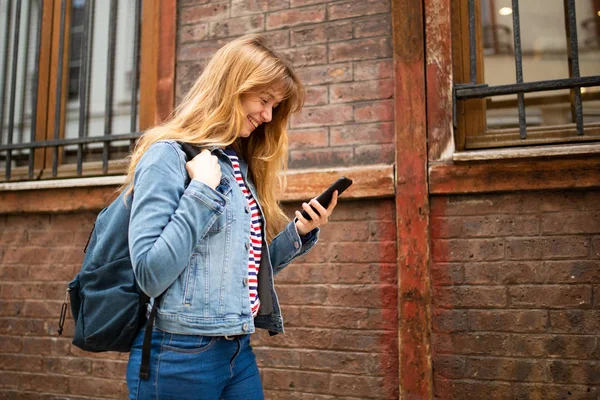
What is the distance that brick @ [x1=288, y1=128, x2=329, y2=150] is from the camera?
339cm

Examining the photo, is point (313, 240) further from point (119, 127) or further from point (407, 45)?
point (119, 127)

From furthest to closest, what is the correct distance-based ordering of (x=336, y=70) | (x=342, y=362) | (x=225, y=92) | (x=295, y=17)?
(x=295, y=17), (x=336, y=70), (x=342, y=362), (x=225, y=92)

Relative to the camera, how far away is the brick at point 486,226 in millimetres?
2955

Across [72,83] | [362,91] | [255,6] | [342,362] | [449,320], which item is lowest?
[342,362]

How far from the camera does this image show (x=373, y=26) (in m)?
3.34

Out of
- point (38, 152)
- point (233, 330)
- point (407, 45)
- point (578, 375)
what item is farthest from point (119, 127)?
point (578, 375)

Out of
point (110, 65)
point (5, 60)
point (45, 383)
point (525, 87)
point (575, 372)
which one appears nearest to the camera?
point (575, 372)

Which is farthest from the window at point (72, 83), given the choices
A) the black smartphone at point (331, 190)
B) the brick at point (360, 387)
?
the black smartphone at point (331, 190)

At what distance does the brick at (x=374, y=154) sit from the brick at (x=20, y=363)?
252 centimetres

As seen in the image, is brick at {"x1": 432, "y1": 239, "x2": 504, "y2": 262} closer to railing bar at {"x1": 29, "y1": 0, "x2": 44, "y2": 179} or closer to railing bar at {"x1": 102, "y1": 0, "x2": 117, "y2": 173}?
railing bar at {"x1": 102, "y1": 0, "x2": 117, "y2": 173}

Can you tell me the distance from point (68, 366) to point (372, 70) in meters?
2.71

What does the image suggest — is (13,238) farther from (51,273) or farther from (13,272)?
(51,273)

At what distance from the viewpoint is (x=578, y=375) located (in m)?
2.82

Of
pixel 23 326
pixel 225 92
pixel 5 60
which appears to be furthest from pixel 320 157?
pixel 5 60
